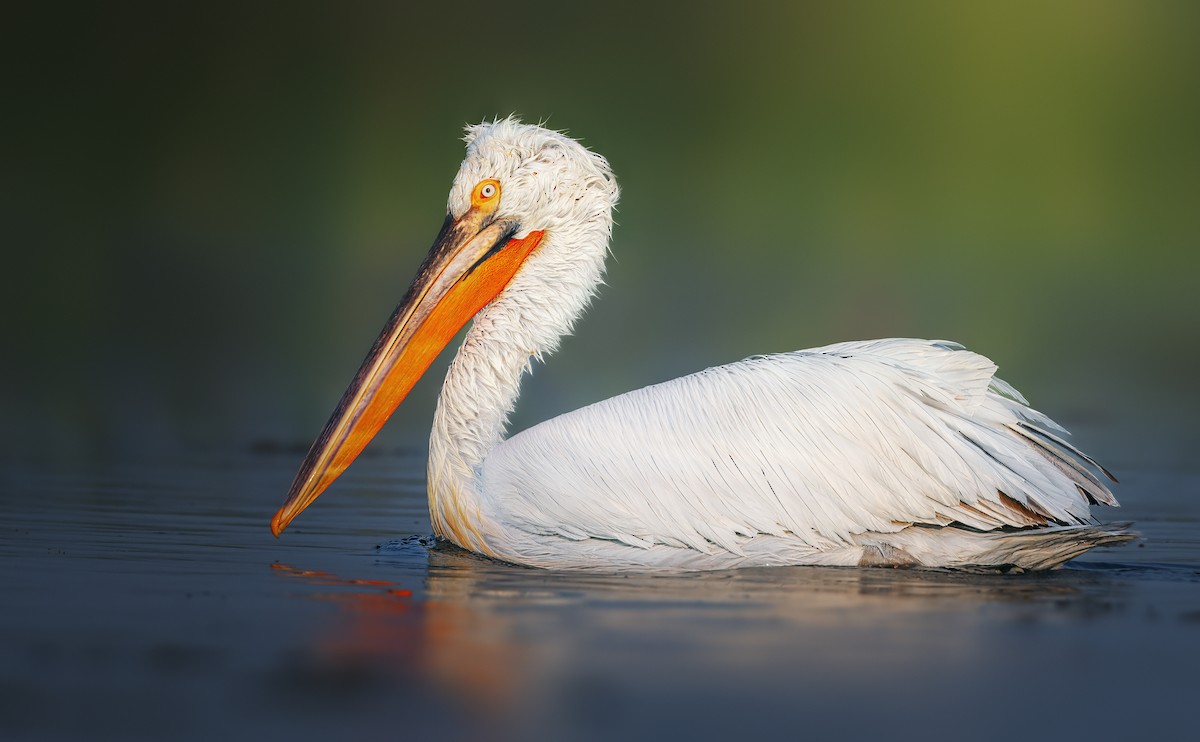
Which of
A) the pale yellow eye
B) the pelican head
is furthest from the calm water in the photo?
the pale yellow eye

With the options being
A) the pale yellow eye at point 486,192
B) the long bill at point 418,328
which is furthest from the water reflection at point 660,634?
the pale yellow eye at point 486,192

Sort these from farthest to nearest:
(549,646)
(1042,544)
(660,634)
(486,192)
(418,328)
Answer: (486,192)
(418,328)
(1042,544)
(660,634)
(549,646)

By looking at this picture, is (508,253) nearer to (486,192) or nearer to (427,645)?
(486,192)

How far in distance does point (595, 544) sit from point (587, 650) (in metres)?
1.42

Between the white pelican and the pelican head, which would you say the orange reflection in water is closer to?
the white pelican

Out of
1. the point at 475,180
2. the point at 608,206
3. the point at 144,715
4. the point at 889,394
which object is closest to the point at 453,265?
the point at 475,180

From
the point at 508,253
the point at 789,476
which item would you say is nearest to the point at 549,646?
the point at 789,476

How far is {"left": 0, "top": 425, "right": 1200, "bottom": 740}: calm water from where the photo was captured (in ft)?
8.87

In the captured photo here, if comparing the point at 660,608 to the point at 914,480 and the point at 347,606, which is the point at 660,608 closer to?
the point at 347,606

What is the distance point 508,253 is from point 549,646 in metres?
2.54

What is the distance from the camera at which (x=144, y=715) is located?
8.77ft

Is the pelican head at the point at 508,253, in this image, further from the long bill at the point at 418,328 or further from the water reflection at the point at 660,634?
the water reflection at the point at 660,634

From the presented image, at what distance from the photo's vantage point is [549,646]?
10.8 ft

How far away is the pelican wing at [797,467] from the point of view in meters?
4.62
